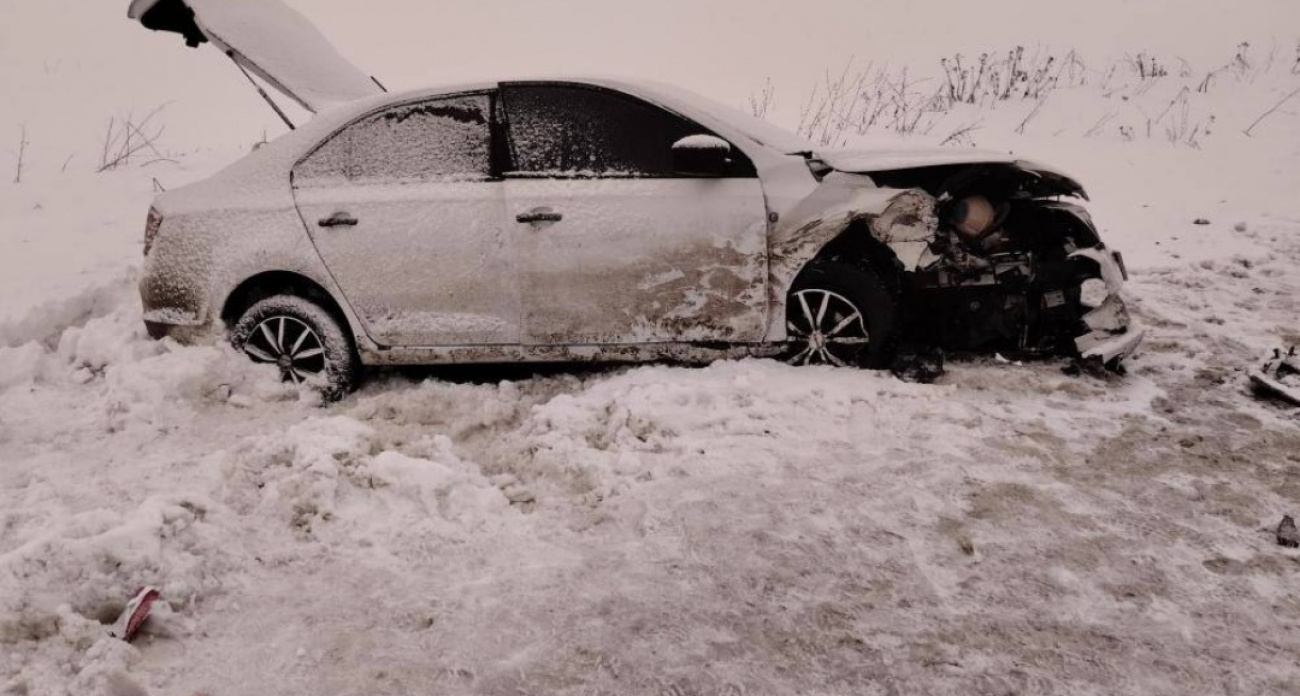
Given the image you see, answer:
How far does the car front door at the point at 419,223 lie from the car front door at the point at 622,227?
0.47 ft

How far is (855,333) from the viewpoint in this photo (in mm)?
4418

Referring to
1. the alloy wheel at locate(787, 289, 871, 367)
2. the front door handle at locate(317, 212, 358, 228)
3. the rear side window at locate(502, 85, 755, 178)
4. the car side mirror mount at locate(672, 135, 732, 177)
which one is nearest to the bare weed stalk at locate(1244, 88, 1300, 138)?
the alloy wheel at locate(787, 289, 871, 367)

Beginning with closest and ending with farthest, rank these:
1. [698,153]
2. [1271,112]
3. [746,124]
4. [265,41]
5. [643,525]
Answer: [643,525] < [698,153] < [746,124] < [265,41] < [1271,112]

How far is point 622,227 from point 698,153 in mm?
534

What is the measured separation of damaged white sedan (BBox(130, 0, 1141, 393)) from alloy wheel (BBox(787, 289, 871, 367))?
0.01 m

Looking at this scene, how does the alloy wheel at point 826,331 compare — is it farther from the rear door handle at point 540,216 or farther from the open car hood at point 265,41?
the open car hood at point 265,41

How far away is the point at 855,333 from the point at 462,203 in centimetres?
216

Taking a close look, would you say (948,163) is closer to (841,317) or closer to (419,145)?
(841,317)

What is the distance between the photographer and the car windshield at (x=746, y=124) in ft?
14.6

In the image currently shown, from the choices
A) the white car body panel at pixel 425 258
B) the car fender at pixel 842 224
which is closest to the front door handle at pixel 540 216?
the white car body panel at pixel 425 258

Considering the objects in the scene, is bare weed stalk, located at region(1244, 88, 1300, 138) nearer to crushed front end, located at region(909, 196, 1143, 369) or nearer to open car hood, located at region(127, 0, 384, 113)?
crushed front end, located at region(909, 196, 1143, 369)

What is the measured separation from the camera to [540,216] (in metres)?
4.22

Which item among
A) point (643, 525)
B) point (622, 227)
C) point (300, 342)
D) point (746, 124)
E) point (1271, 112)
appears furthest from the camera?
point (1271, 112)

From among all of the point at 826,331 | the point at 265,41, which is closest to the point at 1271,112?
the point at 826,331
